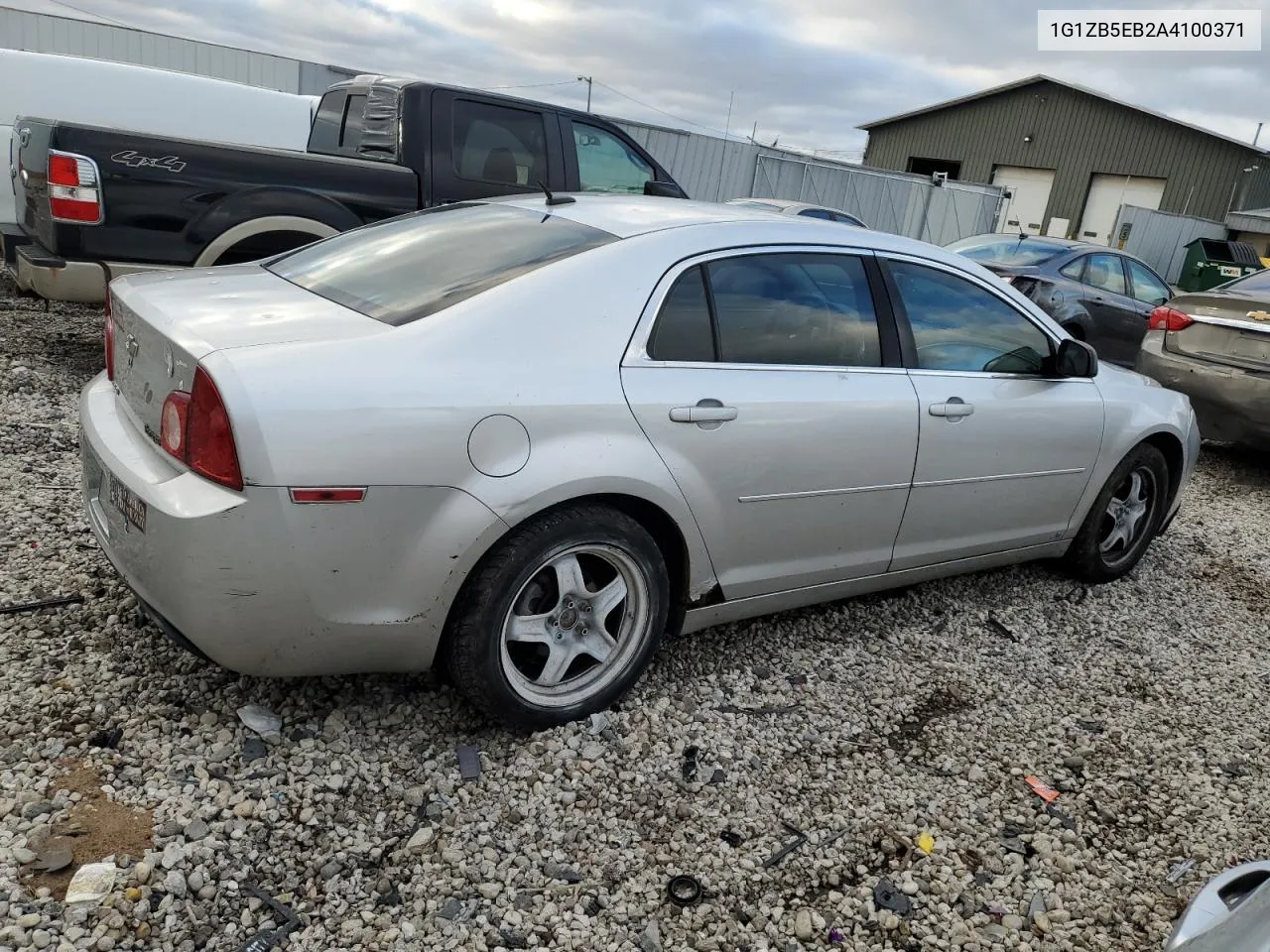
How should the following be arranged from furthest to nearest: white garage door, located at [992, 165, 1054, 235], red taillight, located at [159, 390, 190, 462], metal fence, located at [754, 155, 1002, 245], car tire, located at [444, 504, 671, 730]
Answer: white garage door, located at [992, 165, 1054, 235], metal fence, located at [754, 155, 1002, 245], car tire, located at [444, 504, 671, 730], red taillight, located at [159, 390, 190, 462]

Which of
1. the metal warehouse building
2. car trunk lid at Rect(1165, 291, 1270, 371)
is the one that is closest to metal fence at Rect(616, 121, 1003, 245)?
the metal warehouse building

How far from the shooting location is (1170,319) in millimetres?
7020

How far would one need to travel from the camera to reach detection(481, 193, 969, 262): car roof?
122 inches

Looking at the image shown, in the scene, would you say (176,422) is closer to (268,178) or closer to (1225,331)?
(268,178)

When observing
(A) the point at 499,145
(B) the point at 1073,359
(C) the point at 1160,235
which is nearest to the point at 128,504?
(B) the point at 1073,359

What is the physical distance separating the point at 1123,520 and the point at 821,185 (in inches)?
705

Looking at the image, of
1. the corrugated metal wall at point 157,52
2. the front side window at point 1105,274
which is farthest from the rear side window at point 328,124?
the corrugated metal wall at point 157,52

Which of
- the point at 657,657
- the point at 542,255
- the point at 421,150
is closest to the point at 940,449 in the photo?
the point at 657,657

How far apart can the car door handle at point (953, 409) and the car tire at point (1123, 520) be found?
1.23 m

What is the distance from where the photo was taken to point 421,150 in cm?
625

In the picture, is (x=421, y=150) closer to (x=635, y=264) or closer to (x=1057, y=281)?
(x=635, y=264)

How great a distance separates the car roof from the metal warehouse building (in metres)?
26.4

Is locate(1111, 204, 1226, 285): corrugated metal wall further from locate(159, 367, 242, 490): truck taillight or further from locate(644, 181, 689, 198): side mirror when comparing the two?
locate(159, 367, 242, 490): truck taillight

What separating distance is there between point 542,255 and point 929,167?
35378mm
